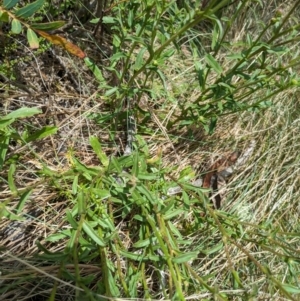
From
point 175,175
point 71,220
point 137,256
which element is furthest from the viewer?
point 175,175

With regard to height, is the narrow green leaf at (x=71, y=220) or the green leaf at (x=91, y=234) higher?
the narrow green leaf at (x=71, y=220)

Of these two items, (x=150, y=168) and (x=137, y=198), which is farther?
(x=150, y=168)

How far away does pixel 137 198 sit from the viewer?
1.53 m

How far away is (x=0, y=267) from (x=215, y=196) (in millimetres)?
884

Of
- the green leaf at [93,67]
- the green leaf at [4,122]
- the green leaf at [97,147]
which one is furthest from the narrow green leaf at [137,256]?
the green leaf at [93,67]

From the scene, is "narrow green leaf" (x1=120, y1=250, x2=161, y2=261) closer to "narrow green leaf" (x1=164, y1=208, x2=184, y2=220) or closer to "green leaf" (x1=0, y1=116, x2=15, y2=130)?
"narrow green leaf" (x1=164, y1=208, x2=184, y2=220)

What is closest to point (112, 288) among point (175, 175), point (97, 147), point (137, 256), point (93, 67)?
point (137, 256)

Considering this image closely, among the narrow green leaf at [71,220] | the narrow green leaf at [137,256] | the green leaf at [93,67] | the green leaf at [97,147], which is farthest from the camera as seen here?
the green leaf at [93,67]

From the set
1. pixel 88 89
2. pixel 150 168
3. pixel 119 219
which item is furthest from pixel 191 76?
pixel 119 219

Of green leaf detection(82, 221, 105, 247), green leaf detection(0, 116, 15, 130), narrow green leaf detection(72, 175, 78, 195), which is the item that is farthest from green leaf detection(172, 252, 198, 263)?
green leaf detection(0, 116, 15, 130)

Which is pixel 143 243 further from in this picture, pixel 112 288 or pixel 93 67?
pixel 93 67

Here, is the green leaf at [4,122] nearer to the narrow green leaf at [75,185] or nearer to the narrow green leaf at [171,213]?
the narrow green leaf at [75,185]

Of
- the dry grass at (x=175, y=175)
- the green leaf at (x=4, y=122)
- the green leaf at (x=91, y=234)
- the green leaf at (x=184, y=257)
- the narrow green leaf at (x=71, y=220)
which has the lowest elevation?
the dry grass at (x=175, y=175)

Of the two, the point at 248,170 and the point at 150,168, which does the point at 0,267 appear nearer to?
the point at 150,168
